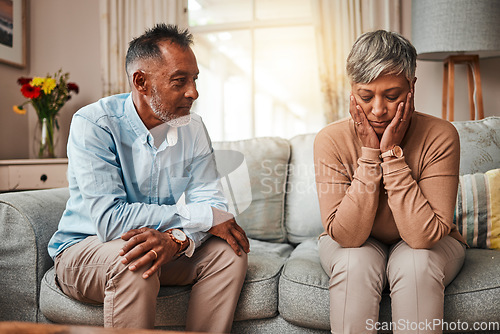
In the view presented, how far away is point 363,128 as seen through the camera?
128 cm

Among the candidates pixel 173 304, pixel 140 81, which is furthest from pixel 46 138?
pixel 173 304

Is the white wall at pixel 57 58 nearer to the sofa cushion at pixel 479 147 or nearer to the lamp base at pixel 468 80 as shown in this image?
the lamp base at pixel 468 80

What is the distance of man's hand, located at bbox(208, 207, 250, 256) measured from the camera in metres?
1.38

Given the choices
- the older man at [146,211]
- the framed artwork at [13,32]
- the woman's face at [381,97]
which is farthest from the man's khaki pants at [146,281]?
the framed artwork at [13,32]

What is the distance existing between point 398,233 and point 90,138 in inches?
38.2

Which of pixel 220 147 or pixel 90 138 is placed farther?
pixel 220 147

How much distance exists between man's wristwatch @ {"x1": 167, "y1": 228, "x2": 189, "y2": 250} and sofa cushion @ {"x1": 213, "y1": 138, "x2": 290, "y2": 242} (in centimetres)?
58

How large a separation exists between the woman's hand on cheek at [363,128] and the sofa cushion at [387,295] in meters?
0.43

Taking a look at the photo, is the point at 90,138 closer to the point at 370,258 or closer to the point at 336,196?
the point at 336,196

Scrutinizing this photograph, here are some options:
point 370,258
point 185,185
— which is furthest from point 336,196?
point 185,185

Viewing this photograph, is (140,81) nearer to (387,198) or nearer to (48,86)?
(387,198)

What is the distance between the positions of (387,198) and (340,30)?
1949 millimetres

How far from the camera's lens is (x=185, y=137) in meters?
1.55

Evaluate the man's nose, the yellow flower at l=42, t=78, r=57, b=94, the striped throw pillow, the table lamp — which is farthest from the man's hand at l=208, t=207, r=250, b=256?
the yellow flower at l=42, t=78, r=57, b=94
